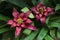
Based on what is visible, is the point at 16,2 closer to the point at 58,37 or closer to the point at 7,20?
the point at 7,20

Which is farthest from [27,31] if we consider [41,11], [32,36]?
[41,11]

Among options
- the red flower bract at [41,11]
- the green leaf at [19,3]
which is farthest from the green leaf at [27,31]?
the green leaf at [19,3]

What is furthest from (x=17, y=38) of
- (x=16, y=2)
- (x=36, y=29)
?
(x=16, y=2)

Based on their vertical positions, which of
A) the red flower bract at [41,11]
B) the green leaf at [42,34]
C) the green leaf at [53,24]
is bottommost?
the green leaf at [42,34]

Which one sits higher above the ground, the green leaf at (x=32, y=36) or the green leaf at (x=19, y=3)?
the green leaf at (x=19, y=3)

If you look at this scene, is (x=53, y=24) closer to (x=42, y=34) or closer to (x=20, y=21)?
(x=42, y=34)

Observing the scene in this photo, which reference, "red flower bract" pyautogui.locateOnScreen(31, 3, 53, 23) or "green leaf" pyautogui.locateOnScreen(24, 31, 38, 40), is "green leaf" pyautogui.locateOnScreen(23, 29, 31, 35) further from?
"red flower bract" pyautogui.locateOnScreen(31, 3, 53, 23)

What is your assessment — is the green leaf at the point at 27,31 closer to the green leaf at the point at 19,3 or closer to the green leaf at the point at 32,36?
the green leaf at the point at 32,36
